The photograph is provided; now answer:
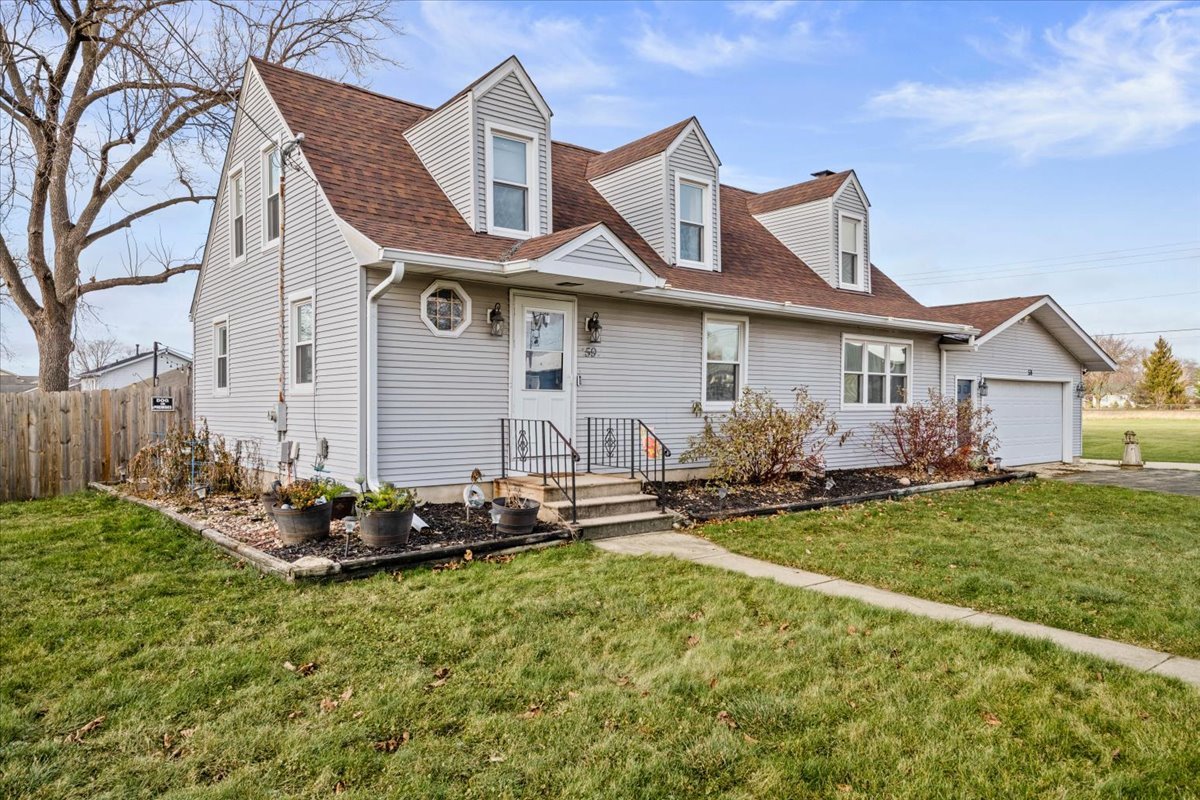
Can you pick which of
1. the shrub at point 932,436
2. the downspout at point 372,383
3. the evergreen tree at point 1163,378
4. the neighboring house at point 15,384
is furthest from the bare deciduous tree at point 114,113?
the evergreen tree at point 1163,378

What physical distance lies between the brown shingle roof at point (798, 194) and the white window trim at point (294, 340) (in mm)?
10071

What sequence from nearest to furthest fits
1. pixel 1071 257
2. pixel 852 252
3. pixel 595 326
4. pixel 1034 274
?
pixel 595 326, pixel 852 252, pixel 1071 257, pixel 1034 274

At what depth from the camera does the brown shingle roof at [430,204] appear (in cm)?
848

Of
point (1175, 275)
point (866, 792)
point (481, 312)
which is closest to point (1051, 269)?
point (1175, 275)

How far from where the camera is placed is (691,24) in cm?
1136

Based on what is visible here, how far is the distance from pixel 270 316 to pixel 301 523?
4860 millimetres

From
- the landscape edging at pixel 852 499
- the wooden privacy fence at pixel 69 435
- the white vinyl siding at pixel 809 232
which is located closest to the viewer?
the landscape edging at pixel 852 499

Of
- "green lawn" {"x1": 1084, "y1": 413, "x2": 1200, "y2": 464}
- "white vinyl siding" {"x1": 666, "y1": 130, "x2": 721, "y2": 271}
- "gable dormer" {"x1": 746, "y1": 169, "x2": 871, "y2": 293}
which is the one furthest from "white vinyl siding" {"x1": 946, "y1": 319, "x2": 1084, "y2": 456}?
"white vinyl siding" {"x1": 666, "y1": 130, "x2": 721, "y2": 271}

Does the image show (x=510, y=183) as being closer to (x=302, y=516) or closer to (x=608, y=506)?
(x=608, y=506)

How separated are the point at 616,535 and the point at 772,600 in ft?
9.26

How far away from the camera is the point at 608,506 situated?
816 cm

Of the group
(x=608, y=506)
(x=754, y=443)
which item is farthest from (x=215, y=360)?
(x=754, y=443)

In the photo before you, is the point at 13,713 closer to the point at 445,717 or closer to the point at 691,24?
the point at 445,717

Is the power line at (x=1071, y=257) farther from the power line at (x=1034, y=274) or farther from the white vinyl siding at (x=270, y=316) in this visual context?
the white vinyl siding at (x=270, y=316)
